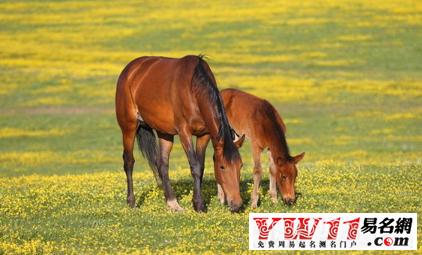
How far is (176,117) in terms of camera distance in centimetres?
1554

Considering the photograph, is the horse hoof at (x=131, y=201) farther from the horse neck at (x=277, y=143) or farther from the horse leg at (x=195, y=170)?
the horse neck at (x=277, y=143)

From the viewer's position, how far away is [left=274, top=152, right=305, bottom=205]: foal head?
14961 millimetres

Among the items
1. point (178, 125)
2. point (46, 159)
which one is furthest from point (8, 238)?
point (46, 159)

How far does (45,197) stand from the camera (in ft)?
55.6

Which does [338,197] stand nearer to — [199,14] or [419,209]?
[419,209]

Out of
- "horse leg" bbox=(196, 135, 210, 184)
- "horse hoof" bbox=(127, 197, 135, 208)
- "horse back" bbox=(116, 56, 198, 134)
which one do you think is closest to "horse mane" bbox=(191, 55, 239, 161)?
"horse back" bbox=(116, 56, 198, 134)

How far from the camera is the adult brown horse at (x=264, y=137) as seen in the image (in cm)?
1499

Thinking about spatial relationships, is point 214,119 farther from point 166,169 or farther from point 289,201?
point 166,169

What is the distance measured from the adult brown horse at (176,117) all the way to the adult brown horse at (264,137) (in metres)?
0.86

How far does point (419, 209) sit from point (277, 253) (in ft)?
11.6

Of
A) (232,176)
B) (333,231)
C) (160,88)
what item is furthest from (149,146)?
(333,231)

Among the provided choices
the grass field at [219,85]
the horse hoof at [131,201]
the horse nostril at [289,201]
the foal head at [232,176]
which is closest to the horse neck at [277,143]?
the horse nostril at [289,201]

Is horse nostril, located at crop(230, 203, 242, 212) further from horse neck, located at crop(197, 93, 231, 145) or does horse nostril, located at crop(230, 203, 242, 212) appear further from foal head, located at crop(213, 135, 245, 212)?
horse neck, located at crop(197, 93, 231, 145)

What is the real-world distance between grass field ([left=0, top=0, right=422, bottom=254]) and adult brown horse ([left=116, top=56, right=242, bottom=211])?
0.56 meters
